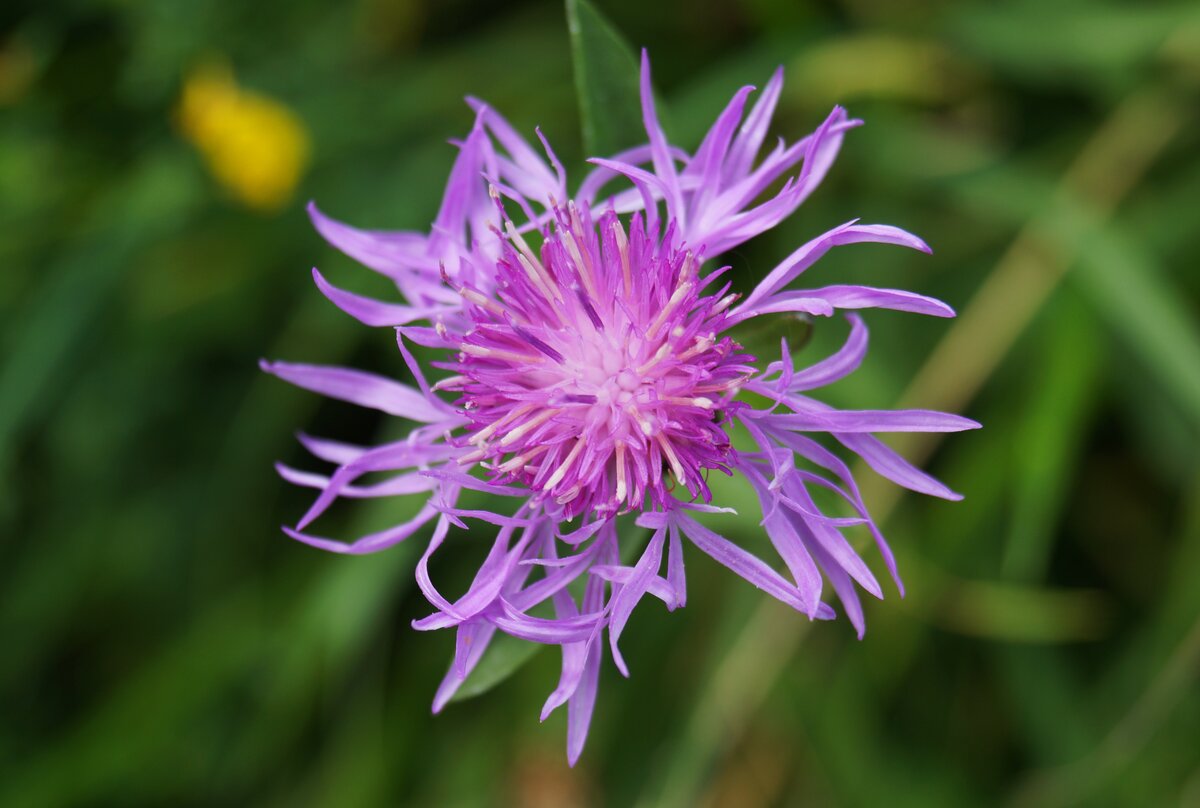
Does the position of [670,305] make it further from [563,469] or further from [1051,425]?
[1051,425]

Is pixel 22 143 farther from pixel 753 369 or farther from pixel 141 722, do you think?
pixel 753 369

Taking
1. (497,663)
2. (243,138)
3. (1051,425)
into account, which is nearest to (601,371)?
(497,663)

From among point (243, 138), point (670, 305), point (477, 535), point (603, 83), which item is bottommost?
point (477, 535)

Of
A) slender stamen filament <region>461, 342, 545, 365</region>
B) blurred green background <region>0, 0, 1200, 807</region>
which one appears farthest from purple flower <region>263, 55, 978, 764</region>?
blurred green background <region>0, 0, 1200, 807</region>

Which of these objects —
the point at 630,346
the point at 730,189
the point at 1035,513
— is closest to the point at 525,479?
the point at 630,346

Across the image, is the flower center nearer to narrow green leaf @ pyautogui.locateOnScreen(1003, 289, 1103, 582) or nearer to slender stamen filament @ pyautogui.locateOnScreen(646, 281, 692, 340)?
slender stamen filament @ pyautogui.locateOnScreen(646, 281, 692, 340)

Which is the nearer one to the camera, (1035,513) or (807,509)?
A: (807,509)
